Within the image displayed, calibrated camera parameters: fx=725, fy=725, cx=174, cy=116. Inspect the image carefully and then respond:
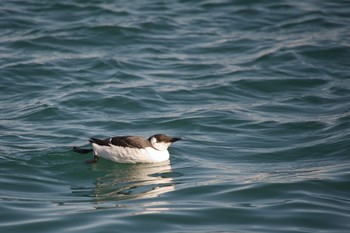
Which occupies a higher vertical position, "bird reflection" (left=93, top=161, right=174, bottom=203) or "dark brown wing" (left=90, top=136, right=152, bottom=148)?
"dark brown wing" (left=90, top=136, right=152, bottom=148)

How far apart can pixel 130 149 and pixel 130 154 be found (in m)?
0.10

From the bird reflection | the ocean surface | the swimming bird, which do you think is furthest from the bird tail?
the bird reflection

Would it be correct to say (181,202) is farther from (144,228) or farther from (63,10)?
(63,10)

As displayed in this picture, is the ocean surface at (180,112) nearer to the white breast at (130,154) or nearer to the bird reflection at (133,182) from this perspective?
the bird reflection at (133,182)

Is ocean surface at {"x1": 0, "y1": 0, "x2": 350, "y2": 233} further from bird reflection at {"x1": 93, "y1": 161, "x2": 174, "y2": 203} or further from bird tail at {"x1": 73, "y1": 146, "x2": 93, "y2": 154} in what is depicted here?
bird tail at {"x1": 73, "y1": 146, "x2": 93, "y2": 154}

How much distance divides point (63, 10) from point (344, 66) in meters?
10.2

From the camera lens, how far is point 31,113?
51.0 feet

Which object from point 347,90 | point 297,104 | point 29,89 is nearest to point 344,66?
point 347,90

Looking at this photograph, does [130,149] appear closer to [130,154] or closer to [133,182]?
[130,154]

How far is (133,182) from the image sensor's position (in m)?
11.1

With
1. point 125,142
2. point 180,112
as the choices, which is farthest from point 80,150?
point 180,112

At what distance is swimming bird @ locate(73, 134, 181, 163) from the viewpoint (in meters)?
12.0

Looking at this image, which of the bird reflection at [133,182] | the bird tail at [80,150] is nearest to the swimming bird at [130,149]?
the bird tail at [80,150]

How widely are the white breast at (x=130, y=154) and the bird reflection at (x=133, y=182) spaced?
0.29ft
